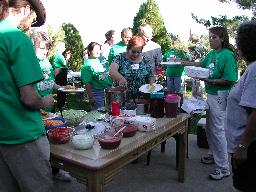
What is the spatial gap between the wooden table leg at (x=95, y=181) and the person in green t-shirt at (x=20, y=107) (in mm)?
242

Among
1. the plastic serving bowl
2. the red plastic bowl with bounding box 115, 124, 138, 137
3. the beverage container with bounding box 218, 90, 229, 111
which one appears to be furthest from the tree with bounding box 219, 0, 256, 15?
the plastic serving bowl

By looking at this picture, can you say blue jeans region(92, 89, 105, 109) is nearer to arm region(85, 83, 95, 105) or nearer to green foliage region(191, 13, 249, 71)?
arm region(85, 83, 95, 105)

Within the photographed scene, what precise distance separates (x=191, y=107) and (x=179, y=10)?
11.5 metres

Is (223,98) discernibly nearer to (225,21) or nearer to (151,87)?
(151,87)

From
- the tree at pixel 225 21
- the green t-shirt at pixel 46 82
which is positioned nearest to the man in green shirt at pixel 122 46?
the green t-shirt at pixel 46 82

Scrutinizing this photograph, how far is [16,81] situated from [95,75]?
3.11 metres

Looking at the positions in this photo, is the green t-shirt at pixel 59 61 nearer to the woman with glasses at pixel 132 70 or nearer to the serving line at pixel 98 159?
the woman with glasses at pixel 132 70

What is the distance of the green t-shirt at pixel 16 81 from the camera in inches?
66.4

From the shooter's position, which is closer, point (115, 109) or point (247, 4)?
point (115, 109)

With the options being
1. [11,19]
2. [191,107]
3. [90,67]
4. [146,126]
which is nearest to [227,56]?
[191,107]

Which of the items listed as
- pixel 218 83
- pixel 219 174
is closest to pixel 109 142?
pixel 218 83

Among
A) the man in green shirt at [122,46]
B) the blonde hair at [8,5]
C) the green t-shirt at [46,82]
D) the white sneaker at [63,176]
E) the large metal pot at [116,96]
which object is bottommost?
the white sneaker at [63,176]

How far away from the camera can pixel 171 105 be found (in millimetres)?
3121

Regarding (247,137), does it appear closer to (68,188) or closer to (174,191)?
(174,191)
